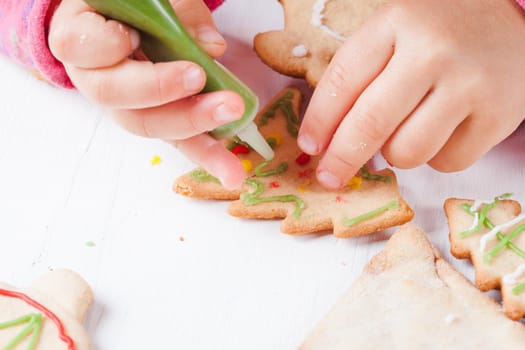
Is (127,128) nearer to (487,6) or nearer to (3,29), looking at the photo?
(3,29)

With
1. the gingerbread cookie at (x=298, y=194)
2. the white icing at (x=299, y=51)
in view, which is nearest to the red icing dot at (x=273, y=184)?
the gingerbread cookie at (x=298, y=194)

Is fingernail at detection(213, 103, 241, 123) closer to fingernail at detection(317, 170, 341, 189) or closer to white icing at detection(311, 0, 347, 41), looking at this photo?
fingernail at detection(317, 170, 341, 189)

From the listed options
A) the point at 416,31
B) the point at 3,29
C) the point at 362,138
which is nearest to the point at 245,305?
the point at 362,138

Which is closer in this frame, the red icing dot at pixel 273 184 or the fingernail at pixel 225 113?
the fingernail at pixel 225 113

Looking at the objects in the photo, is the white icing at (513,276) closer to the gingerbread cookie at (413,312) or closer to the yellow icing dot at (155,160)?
the gingerbread cookie at (413,312)

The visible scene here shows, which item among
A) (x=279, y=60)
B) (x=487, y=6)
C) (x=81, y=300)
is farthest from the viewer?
(x=279, y=60)

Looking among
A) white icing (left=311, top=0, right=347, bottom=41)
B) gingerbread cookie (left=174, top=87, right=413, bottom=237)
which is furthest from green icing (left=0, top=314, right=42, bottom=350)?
white icing (left=311, top=0, right=347, bottom=41)
